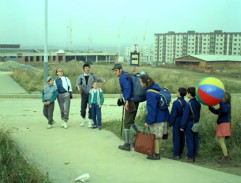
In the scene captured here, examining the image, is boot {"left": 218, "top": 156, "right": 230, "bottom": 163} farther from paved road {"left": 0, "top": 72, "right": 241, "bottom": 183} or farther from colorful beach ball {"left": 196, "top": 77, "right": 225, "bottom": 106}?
colorful beach ball {"left": 196, "top": 77, "right": 225, "bottom": 106}

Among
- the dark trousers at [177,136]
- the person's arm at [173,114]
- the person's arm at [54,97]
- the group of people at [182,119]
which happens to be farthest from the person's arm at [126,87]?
the person's arm at [54,97]

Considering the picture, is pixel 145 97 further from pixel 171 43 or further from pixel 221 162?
pixel 171 43

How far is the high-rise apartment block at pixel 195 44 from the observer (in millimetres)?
126312

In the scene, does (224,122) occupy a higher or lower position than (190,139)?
higher

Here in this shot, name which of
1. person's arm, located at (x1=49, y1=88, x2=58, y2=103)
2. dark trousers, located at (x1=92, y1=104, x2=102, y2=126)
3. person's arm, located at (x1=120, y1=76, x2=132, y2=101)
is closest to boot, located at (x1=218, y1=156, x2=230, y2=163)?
person's arm, located at (x1=120, y1=76, x2=132, y2=101)

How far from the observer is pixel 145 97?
7.10 meters

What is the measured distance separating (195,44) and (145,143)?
457 ft

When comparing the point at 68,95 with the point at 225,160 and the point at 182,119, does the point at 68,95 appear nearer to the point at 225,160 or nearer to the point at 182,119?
the point at 182,119

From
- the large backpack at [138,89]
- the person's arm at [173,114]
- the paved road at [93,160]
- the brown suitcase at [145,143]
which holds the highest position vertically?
the large backpack at [138,89]

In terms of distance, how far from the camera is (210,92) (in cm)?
612

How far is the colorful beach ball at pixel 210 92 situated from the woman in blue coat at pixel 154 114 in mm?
742

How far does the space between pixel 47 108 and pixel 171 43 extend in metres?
145

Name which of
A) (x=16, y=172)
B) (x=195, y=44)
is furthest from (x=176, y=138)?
(x=195, y=44)

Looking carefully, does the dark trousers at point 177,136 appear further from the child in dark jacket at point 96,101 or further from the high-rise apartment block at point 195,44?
the high-rise apartment block at point 195,44
